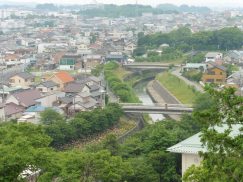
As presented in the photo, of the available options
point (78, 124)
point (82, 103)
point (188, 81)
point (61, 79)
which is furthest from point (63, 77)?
point (78, 124)

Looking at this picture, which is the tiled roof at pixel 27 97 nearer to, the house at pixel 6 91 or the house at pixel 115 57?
the house at pixel 6 91

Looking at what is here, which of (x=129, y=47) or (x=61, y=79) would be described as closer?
(x=61, y=79)

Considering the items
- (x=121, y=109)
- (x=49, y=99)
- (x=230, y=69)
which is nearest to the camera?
(x=121, y=109)

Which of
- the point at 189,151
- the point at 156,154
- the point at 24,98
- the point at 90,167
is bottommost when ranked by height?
the point at 24,98

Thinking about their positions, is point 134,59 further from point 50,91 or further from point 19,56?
point 50,91

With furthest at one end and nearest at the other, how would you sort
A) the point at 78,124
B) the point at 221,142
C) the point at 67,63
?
the point at 67,63
the point at 78,124
the point at 221,142

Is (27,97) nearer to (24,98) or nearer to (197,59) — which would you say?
(24,98)

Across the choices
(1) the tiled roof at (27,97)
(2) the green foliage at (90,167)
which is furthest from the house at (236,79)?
(2) the green foliage at (90,167)
